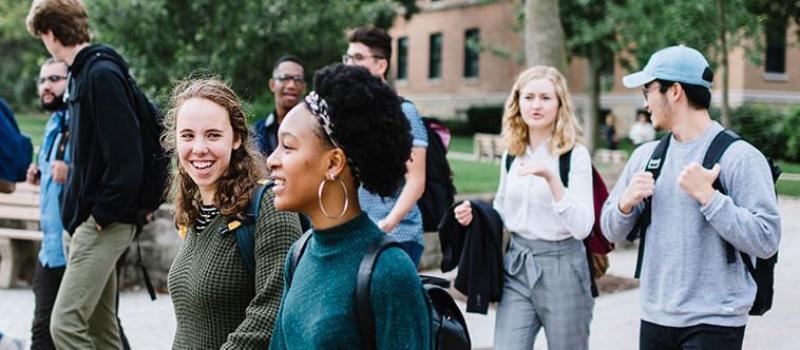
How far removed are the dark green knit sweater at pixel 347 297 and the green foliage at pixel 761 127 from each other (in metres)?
29.6

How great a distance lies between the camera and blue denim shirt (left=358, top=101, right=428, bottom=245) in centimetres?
532

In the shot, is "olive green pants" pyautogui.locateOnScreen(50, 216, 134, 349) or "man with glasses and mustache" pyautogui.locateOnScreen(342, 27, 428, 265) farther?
"man with glasses and mustache" pyautogui.locateOnScreen(342, 27, 428, 265)

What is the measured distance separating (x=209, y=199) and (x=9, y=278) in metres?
7.49

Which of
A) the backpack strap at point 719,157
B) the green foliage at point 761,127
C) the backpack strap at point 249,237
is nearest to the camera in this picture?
the backpack strap at point 249,237

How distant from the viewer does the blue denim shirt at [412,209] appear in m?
5.32

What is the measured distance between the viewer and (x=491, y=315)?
8.76 meters

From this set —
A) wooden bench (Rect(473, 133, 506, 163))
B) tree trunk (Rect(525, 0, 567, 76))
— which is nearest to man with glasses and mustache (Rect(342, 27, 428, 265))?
tree trunk (Rect(525, 0, 567, 76))

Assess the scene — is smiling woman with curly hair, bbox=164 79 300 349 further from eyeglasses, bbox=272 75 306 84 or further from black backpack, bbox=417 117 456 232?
eyeglasses, bbox=272 75 306 84

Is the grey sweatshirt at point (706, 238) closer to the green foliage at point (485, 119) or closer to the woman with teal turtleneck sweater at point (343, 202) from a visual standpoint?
the woman with teal turtleneck sweater at point (343, 202)

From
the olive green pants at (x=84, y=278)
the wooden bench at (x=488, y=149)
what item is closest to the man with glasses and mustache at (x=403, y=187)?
the olive green pants at (x=84, y=278)

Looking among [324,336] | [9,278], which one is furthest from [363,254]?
[9,278]

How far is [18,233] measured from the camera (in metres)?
9.94

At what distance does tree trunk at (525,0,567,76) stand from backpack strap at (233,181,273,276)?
25.1ft

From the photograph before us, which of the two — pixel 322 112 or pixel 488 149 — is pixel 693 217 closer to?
pixel 322 112
